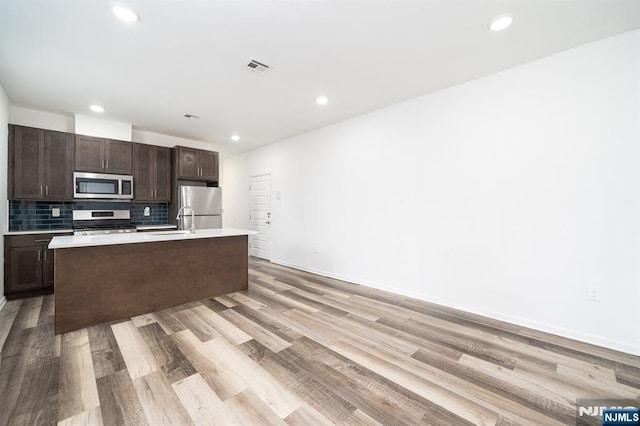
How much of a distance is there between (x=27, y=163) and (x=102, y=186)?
2.85 feet

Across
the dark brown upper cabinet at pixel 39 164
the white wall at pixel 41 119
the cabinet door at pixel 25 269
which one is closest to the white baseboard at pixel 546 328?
the cabinet door at pixel 25 269

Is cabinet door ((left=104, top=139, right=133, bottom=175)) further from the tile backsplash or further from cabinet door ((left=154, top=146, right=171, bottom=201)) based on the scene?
the tile backsplash

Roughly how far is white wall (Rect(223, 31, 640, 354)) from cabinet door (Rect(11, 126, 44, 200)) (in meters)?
4.50

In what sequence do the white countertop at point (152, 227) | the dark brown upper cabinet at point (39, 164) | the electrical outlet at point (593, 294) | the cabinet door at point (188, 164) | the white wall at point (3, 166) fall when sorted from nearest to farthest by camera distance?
the electrical outlet at point (593, 294), the white wall at point (3, 166), the dark brown upper cabinet at point (39, 164), the white countertop at point (152, 227), the cabinet door at point (188, 164)

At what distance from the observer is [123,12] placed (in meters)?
2.00

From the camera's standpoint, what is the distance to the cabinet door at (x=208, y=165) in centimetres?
540

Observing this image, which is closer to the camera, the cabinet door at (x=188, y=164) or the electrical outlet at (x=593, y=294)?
the electrical outlet at (x=593, y=294)

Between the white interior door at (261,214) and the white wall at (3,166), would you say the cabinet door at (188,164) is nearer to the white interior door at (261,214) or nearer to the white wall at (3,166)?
the white interior door at (261,214)

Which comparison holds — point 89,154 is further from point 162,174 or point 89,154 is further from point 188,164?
point 188,164

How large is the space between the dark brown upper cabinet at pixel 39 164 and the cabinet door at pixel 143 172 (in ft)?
2.72

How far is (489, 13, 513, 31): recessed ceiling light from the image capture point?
2080mm

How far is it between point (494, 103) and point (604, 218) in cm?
151

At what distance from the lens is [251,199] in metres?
6.62

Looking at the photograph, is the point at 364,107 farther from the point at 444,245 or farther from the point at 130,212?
the point at 130,212
